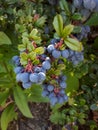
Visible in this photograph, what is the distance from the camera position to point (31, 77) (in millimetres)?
688

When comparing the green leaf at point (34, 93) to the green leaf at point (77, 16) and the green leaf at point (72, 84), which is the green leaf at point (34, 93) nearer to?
the green leaf at point (72, 84)

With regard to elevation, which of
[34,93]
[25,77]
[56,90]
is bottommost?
[34,93]

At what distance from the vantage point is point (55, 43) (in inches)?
30.6

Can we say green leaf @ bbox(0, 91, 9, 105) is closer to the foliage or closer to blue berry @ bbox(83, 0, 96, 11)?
the foliage

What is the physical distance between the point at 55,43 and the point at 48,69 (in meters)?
0.06

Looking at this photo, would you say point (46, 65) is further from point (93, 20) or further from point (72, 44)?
point (93, 20)

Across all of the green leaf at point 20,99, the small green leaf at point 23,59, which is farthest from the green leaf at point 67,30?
the green leaf at point 20,99

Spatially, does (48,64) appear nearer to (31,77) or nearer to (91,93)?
(31,77)

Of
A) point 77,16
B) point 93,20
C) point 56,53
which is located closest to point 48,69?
point 56,53

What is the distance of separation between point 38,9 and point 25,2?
4cm

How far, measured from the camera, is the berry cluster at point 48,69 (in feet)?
2.30

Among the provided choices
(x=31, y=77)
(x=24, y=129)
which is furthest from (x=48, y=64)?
(x=24, y=129)

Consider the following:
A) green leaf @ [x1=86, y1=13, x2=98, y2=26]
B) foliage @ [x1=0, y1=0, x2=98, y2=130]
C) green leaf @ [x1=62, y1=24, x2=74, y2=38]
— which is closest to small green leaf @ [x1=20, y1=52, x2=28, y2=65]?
foliage @ [x1=0, y1=0, x2=98, y2=130]

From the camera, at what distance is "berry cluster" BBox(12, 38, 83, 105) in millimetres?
702
